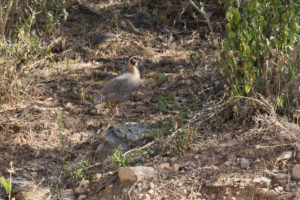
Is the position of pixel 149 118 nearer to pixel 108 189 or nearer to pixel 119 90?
pixel 119 90

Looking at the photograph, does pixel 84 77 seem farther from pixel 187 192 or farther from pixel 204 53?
pixel 187 192

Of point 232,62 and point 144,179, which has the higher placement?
point 232,62

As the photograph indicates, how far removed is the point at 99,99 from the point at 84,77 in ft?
3.79

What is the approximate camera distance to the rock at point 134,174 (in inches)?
228

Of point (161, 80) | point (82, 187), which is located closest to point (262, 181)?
point (82, 187)

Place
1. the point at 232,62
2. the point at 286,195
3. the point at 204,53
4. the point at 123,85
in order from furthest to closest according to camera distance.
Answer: the point at 204,53
the point at 123,85
the point at 232,62
the point at 286,195

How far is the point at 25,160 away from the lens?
699 cm

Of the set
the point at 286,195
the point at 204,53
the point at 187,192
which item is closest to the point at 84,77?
the point at 204,53

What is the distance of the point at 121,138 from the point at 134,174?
3.64 feet

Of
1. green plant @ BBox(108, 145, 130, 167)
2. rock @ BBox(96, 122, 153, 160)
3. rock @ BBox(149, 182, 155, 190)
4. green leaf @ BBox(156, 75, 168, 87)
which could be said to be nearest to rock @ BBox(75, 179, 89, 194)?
green plant @ BBox(108, 145, 130, 167)

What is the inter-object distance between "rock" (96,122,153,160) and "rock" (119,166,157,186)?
33.6 inches

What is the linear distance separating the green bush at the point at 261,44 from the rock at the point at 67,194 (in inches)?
89.2

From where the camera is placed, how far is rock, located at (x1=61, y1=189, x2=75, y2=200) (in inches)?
237

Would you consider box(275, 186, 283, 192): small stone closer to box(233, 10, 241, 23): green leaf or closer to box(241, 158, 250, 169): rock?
box(241, 158, 250, 169): rock
